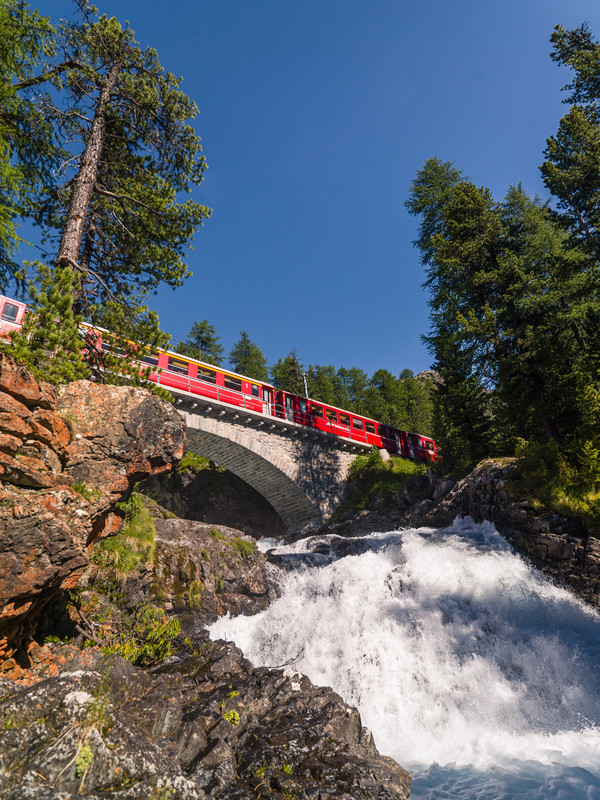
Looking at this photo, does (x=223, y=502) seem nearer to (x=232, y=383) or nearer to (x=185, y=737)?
(x=232, y=383)

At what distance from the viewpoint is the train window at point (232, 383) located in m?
21.9

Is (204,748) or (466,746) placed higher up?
(204,748)

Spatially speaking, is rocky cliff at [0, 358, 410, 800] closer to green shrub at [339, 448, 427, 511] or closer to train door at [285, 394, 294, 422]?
train door at [285, 394, 294, 422]

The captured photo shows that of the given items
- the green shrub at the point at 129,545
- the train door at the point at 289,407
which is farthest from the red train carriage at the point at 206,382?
the green shrub at the point at 129,545

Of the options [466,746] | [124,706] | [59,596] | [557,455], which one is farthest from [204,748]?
[557,455]

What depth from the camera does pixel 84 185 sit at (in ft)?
33.0

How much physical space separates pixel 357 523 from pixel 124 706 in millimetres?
18440

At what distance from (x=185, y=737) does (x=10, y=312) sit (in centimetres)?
1543

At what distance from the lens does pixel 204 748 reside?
4887mm

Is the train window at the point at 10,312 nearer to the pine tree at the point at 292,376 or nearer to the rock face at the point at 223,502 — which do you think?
the rock face at the point at 223,502

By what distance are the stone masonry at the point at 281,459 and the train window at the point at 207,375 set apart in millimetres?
1895

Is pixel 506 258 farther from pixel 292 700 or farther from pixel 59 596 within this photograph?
pixel 59 596

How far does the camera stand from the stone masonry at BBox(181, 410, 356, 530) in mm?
21820

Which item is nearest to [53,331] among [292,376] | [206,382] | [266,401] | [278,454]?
[206,382]
